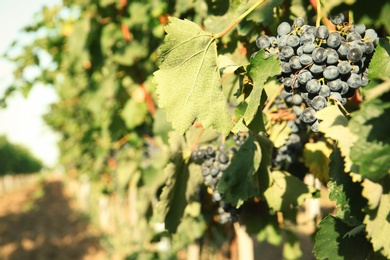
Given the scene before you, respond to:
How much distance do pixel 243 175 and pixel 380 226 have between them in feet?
1.88

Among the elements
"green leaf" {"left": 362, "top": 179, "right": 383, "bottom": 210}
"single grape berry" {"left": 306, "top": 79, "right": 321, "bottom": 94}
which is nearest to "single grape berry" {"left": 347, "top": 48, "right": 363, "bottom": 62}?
"single grape berry" {"left": 306, "top": 79, "right": 321, "bottom": 94}

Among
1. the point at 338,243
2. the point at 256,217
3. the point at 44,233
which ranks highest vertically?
the point at 338,243

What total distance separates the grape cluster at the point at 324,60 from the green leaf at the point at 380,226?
28cm

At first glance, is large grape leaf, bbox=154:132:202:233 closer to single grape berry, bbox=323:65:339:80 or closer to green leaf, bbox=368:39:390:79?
single grape berry, bbox=323:65:339:80

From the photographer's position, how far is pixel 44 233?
14.7 meters

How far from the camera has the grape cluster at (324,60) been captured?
1.05 meters

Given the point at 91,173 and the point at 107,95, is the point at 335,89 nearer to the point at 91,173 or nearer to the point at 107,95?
the point at 107,95

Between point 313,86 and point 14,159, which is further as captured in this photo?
point 14,159

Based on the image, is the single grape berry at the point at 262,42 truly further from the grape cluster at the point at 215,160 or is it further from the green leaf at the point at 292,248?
the green leaf at the point at 292,248

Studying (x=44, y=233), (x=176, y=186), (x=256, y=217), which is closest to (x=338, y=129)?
(x=176, y=186)

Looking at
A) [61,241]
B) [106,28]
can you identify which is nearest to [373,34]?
[106,28]

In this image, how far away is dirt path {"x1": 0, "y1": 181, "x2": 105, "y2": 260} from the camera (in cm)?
1186

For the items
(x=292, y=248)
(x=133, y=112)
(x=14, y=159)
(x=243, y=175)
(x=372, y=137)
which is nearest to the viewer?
(x=372, y=137)

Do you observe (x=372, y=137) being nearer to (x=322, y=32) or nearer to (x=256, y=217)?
(x=322, y=32)
